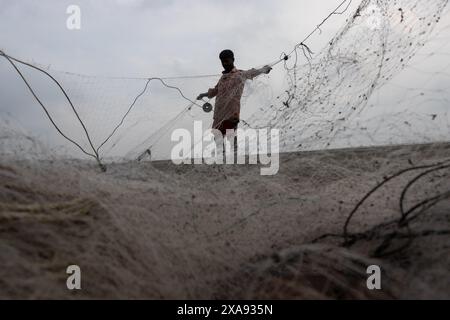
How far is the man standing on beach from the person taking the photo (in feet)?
16.9

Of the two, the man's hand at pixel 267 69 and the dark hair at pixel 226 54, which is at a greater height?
the dark hair at pixel 226 54

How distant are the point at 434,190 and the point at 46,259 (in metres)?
2.28

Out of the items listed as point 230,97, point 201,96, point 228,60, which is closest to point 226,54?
point 228,60

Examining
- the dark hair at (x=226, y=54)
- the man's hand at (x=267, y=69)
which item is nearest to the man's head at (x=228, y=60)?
the dark hair at (x=226, y=54)

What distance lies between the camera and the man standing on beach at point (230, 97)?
16.9 ft

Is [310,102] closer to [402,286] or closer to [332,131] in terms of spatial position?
[332,131]

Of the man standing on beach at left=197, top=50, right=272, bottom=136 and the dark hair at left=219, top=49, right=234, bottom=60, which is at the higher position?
the dark hair at left=219, top=49, right=234, bottom=60

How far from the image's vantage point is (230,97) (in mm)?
5309

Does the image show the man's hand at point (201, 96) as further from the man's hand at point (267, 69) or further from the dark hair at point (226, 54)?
the man's hand at point (267, 69)

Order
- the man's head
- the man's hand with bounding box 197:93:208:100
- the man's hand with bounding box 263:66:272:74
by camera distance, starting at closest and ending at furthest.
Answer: the man's hand with bounding box 263:66:272:74 → the man's hand with bounding box 197:93:208:100 → the man's head

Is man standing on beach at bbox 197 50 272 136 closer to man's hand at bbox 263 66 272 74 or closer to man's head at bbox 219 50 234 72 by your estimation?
man's hand at bbox 263 66 272 74

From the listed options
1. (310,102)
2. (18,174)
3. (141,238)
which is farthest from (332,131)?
(18,174)

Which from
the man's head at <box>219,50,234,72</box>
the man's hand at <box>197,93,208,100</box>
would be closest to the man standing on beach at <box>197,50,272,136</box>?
the man's hand at <box>197,93,208,100</box>
